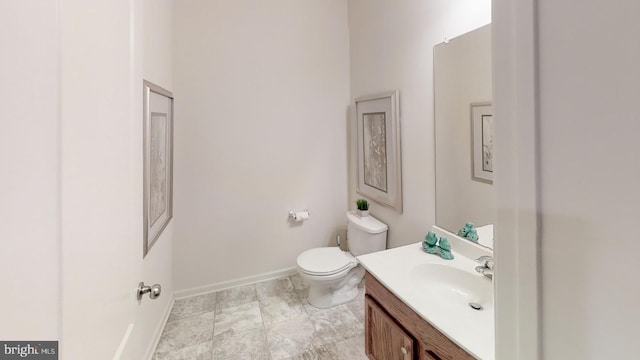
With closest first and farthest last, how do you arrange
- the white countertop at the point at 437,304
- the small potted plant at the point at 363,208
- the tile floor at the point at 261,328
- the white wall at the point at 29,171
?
the white wall at the point at 29,171
the white countertop at the point at 437,304
the tile floor at the point at 261,328
the small potted plant at the point at 363,208

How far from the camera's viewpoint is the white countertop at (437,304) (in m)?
0.94

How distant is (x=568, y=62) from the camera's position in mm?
363

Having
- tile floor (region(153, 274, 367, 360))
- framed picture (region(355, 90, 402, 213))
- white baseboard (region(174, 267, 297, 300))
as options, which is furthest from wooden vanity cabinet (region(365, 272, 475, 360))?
white baseboard (region(174, 267, 297, 300))

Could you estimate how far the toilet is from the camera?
Answer: 2133mm

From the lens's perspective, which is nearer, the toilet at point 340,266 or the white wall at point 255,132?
the toilet at point 340,266

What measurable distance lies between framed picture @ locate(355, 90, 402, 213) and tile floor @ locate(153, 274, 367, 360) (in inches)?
36.9

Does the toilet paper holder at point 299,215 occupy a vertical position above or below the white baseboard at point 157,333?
above

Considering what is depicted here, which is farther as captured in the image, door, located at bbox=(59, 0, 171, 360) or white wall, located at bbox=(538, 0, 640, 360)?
door, located at bbox=(59, 0, 171, 360)

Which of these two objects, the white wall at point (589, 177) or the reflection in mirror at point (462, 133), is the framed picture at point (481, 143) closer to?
the reflection in mirror at point (462, 133)

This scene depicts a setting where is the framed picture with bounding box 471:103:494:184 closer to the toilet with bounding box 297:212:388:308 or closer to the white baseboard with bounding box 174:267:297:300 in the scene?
the toilet with bounding box 297:212:388:308

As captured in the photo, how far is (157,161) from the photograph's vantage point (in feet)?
5.80

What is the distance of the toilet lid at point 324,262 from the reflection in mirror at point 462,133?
824 millimetres

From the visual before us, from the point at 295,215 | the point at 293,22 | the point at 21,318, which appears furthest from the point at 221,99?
the point at 21,318

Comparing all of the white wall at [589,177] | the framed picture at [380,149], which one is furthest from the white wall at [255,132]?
the white wall at [589,177]
